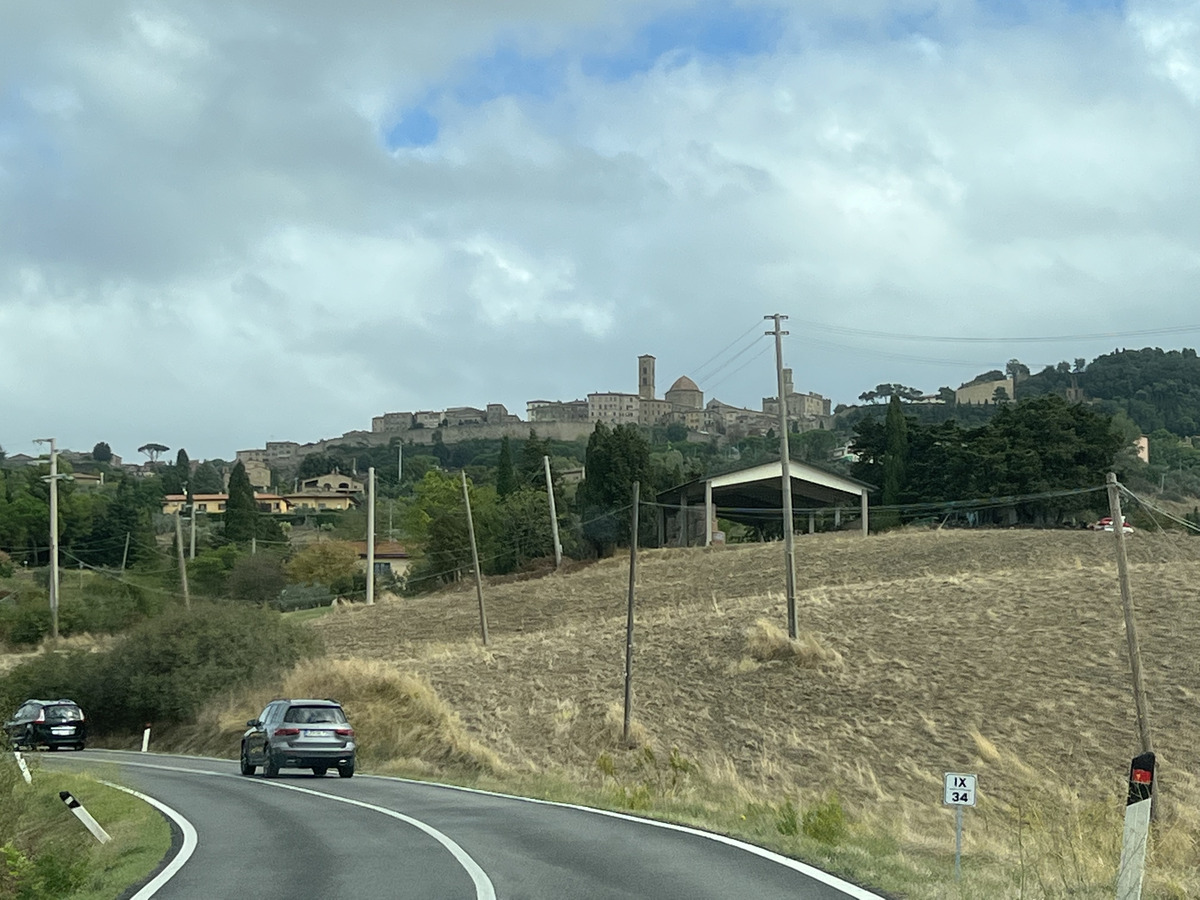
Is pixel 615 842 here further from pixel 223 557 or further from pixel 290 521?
pixel 290 521

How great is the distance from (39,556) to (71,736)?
7778 cm

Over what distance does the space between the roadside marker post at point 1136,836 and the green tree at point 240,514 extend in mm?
111115

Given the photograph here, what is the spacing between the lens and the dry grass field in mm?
18750

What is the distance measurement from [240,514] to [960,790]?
110 metres

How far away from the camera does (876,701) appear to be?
38781mm

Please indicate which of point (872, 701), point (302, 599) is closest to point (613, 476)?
point (302, 599)

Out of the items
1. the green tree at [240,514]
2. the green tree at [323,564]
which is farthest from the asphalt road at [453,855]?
the green tree at [240,514]

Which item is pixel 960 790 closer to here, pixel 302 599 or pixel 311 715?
pixel 311 715

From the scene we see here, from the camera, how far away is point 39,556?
377ft

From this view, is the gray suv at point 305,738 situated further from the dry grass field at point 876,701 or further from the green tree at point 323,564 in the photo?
the green tree at point 323,564

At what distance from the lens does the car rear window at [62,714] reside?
4263 cm

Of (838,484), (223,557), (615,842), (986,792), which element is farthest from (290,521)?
(615,842)

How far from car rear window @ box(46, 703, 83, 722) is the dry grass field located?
8.88 m

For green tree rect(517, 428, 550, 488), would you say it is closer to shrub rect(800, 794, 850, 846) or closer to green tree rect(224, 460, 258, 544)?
green tree rect(224, 460, 258, 544)
